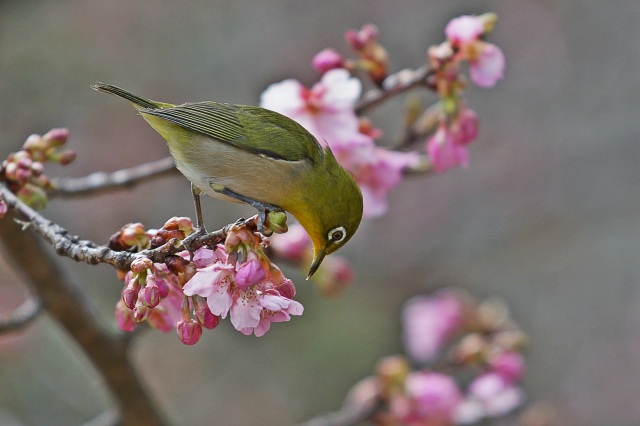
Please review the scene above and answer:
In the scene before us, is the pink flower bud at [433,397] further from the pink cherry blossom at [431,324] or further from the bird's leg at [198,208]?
the bird's leg at [198,208]

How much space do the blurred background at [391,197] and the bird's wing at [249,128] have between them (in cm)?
376

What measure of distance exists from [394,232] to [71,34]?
10.5ft

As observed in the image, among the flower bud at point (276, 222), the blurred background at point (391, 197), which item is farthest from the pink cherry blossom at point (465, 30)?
the blurred background at point (391, 197)

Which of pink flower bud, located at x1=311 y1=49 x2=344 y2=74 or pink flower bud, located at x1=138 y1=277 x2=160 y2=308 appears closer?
pink flower bud, located at x1=138 y1=277 x2=160 y2=308

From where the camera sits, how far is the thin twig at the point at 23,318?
2.21 meters

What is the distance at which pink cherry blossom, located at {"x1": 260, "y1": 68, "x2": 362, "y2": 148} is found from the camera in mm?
2455

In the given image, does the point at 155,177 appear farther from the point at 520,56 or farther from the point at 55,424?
the point at 520,56

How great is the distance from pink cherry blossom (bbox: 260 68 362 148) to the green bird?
24 cm

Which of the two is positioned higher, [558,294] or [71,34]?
[71,34]

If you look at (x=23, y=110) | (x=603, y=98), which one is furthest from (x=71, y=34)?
(x=603, y=98)

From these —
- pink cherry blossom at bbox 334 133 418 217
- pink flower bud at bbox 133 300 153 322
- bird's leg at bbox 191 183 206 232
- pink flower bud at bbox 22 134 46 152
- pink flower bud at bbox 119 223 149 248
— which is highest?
pink cherry blossom at bbox 334 133 418 217

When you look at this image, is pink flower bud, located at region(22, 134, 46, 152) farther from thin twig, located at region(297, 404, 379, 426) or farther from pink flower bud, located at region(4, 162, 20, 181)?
thin twig, located at region(297, 404, 379, 426)

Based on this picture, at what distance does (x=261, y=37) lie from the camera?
23.3 ft

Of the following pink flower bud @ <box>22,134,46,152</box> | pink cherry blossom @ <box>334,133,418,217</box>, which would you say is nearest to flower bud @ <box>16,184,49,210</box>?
pink flower bud @ <box>22,134,46,152</box>
